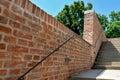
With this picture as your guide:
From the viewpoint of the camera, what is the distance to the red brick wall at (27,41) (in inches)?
61.6

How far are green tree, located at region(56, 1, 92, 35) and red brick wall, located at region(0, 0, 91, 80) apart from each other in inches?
601

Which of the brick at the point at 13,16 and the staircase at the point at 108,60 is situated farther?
the staircase at the point at 108,60

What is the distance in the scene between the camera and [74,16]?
18.8m

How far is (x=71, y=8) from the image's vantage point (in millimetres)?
19250

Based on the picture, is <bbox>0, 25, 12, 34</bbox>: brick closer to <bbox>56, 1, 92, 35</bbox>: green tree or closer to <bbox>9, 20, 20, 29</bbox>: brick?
<bbox>9, 20, 20, 29</bbox>: brick

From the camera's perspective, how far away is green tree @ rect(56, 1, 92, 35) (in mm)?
18156

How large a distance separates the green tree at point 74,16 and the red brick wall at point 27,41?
1527 centimetres

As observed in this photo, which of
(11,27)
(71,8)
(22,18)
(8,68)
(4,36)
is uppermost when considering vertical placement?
(71,8)

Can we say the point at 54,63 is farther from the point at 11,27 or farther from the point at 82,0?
the point at 82,0

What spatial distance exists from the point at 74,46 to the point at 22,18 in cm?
228

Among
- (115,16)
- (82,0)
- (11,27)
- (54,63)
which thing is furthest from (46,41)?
(115,16)

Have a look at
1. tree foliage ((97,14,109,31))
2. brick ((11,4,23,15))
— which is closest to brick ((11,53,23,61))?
brick ((11,4,23,15))

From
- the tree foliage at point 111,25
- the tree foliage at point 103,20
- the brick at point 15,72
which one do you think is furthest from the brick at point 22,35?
the tree foliage at point 103,20

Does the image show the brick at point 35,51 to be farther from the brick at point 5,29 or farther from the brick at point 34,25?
the brick at point 5,29
